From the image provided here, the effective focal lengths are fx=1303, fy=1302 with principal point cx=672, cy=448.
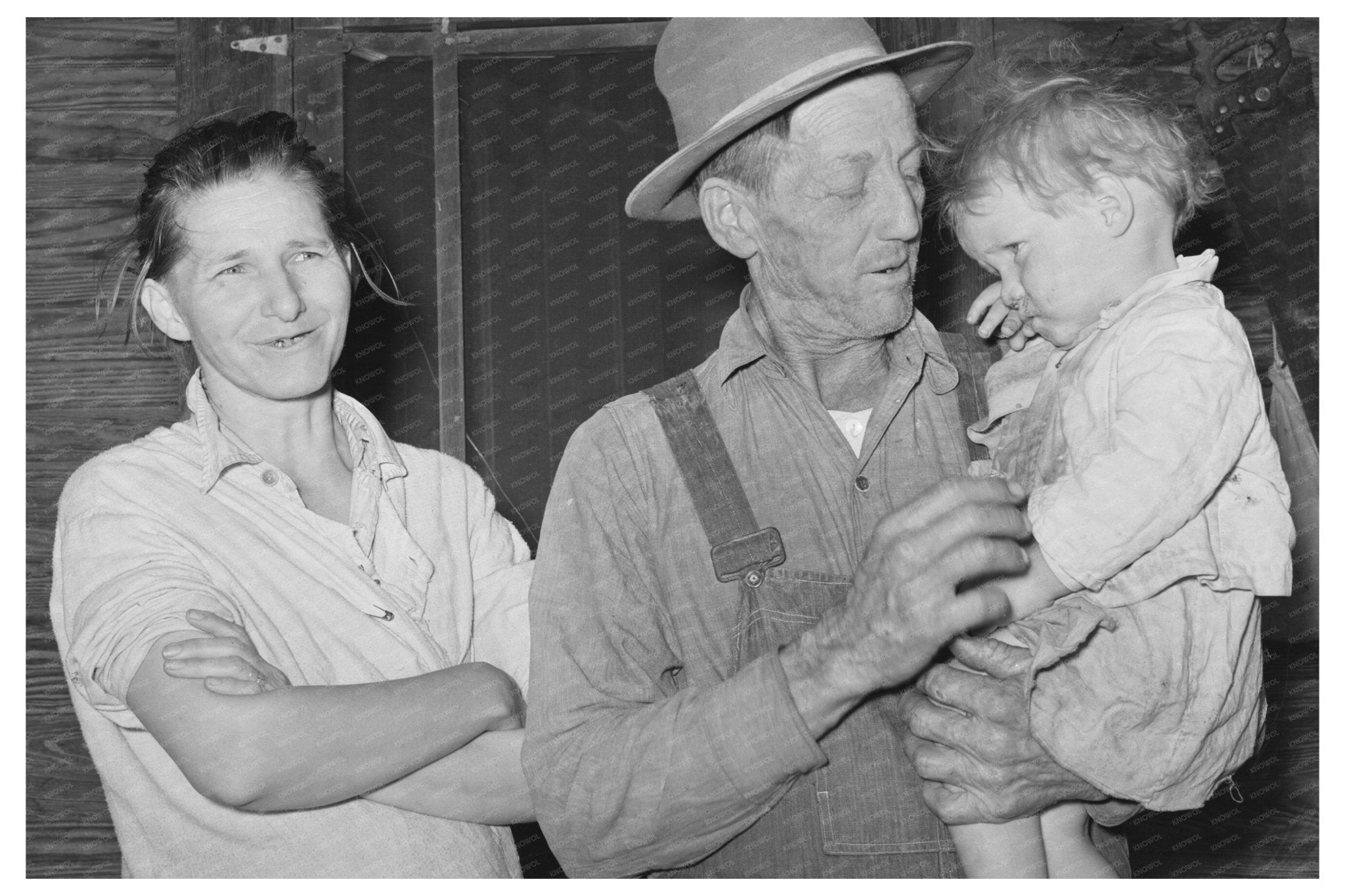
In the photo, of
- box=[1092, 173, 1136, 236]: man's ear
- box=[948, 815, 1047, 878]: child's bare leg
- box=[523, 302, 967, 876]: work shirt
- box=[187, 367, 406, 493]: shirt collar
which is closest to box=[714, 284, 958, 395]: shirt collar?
box=[523, 302, 967, 876]: work shirt

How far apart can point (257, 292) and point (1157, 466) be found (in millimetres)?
1274

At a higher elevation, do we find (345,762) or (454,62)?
(454,62)

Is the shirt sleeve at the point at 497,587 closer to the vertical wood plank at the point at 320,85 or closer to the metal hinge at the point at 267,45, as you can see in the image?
the vertical wood plank at the point at 320,85

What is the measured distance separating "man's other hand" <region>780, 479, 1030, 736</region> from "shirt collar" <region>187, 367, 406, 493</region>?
2.64ft

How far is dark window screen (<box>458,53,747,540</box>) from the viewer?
9.04 feet

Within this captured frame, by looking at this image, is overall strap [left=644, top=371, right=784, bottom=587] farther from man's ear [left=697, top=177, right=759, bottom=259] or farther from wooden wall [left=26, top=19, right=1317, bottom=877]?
wooden wall [left=26, top=19, right=1317, bottom=877]

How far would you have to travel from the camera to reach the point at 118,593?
1.75 meters

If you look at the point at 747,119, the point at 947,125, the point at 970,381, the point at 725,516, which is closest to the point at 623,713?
the point at 725,516

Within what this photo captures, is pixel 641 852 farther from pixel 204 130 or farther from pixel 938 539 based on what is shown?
pixel 204 130

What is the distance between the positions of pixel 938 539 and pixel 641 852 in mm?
616

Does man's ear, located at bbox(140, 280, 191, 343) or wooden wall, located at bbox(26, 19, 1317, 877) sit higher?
wooden wall, located at bbox(26, 19, 1317, 877)

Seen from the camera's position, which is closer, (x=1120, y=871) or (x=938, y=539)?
(x=938, y=539)

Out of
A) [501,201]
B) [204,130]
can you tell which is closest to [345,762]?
[204,130]

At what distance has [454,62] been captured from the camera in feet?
8.79
